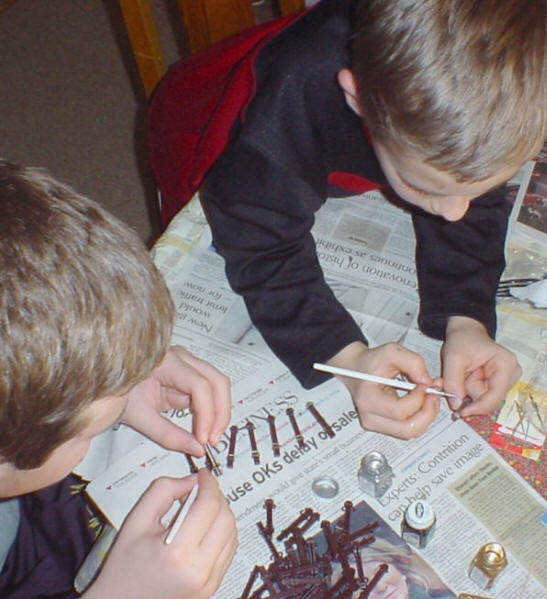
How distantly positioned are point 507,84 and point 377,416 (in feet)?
1.04

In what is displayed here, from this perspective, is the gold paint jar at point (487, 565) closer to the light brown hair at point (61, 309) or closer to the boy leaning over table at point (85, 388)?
the boy leaning over table at point (85, 388)

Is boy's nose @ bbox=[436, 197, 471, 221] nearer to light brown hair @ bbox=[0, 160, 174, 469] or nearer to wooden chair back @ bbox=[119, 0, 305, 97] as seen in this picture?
light brown hair @ bbox=[0, 160, 174, 469]

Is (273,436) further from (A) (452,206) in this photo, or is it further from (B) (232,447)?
(A) (452,206)

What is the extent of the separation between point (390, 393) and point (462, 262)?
7.7 inches

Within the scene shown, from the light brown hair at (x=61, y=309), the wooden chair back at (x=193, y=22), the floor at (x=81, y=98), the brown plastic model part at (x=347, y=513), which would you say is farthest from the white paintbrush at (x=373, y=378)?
the floor at (x=81, y=98)

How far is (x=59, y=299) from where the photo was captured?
0.45 metres

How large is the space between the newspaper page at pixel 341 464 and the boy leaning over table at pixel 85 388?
0.03 meters

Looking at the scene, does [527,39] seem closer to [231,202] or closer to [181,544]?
[231,202]

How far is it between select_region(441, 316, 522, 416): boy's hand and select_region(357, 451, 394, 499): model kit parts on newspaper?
0.34 feet

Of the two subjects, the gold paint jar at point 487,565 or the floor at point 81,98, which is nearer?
the gold paint jar at point 487,565

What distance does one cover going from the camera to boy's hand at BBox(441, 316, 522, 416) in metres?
0.73

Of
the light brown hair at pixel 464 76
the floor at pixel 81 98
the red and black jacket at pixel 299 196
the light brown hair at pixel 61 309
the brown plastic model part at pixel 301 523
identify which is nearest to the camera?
the light brown hair at pixel 61 309

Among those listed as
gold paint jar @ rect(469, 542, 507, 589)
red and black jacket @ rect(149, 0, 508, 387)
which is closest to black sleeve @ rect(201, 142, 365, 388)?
red and black jacket @ rect(149, 0, 508, 387)

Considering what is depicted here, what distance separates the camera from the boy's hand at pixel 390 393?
2.32 feet
